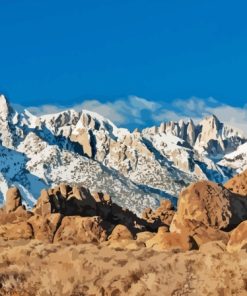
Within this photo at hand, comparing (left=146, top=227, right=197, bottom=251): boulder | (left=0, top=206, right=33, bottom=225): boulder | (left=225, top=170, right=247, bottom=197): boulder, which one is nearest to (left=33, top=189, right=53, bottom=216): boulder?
(left=0, top=206, right=33, bottom=225): boulder

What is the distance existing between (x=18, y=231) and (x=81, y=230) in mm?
9498

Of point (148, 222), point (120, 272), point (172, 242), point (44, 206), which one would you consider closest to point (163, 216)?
point (148, 222)

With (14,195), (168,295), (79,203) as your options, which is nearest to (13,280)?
(168,295)

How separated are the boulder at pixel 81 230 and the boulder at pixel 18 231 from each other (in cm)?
369

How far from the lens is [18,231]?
78312mm

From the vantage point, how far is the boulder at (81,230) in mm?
69081

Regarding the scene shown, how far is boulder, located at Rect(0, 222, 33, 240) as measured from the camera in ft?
250

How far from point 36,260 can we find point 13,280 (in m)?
0.99

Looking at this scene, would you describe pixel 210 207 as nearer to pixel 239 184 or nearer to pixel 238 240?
pixel 239 184

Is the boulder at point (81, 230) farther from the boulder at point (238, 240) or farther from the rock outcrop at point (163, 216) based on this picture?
the boulder at point (238, 240)

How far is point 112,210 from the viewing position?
107m

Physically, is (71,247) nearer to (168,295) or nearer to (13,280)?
(13,280)

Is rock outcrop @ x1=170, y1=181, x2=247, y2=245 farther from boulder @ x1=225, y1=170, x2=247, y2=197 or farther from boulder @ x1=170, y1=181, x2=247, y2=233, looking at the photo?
Answer: boulder @ x1=225, y1=170, x2=247, y2=197

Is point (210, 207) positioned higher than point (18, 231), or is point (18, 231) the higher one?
point (210, 207)
